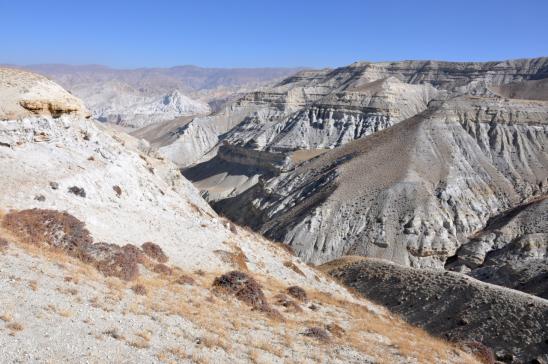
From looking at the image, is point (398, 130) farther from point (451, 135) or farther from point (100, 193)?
point (100, 193)

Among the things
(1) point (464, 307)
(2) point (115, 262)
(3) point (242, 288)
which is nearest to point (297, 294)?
(3) point (242, 288)

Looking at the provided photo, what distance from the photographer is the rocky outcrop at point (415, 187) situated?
49875 mm

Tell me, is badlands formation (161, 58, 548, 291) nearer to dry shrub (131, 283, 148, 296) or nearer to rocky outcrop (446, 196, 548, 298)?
rocky outcrop (446, 196, 548, 298)

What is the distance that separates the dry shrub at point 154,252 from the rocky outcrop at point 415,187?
31482 millimetres

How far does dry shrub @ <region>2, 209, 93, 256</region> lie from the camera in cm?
1617

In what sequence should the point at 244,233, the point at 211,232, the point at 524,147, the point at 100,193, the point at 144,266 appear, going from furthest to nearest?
the point at 524,147 < the point at 244,233 < the point at 211,232 < the point at 100,193 < the point at 144,266

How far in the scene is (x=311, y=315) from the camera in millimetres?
17656

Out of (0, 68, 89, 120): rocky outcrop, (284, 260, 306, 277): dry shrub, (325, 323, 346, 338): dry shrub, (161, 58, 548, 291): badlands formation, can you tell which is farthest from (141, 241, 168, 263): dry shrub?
(161, 58, 548, 291): badlands formation

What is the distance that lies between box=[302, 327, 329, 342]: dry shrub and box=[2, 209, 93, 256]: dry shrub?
25.2 ft

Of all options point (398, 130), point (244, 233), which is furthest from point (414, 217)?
point (244, 233)

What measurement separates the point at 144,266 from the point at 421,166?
4587cm

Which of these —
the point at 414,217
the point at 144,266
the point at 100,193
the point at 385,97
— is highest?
the point at 385,97

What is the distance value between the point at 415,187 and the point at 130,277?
4306 cm

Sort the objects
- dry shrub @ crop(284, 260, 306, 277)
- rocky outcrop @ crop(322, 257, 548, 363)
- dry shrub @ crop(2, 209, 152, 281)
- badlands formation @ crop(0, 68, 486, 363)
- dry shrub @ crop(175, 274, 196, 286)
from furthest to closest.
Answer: dry shrub @ crop(284, 260, 306, 277)
rocky outcrop @ crop(322, 257, 548, 363)
dry shrub @ crop(175, 274, 196, 286)
dry shrub @ crop(2, 209, 152, 281)
badlands formation @ crop(0, 68, 486, 363)
